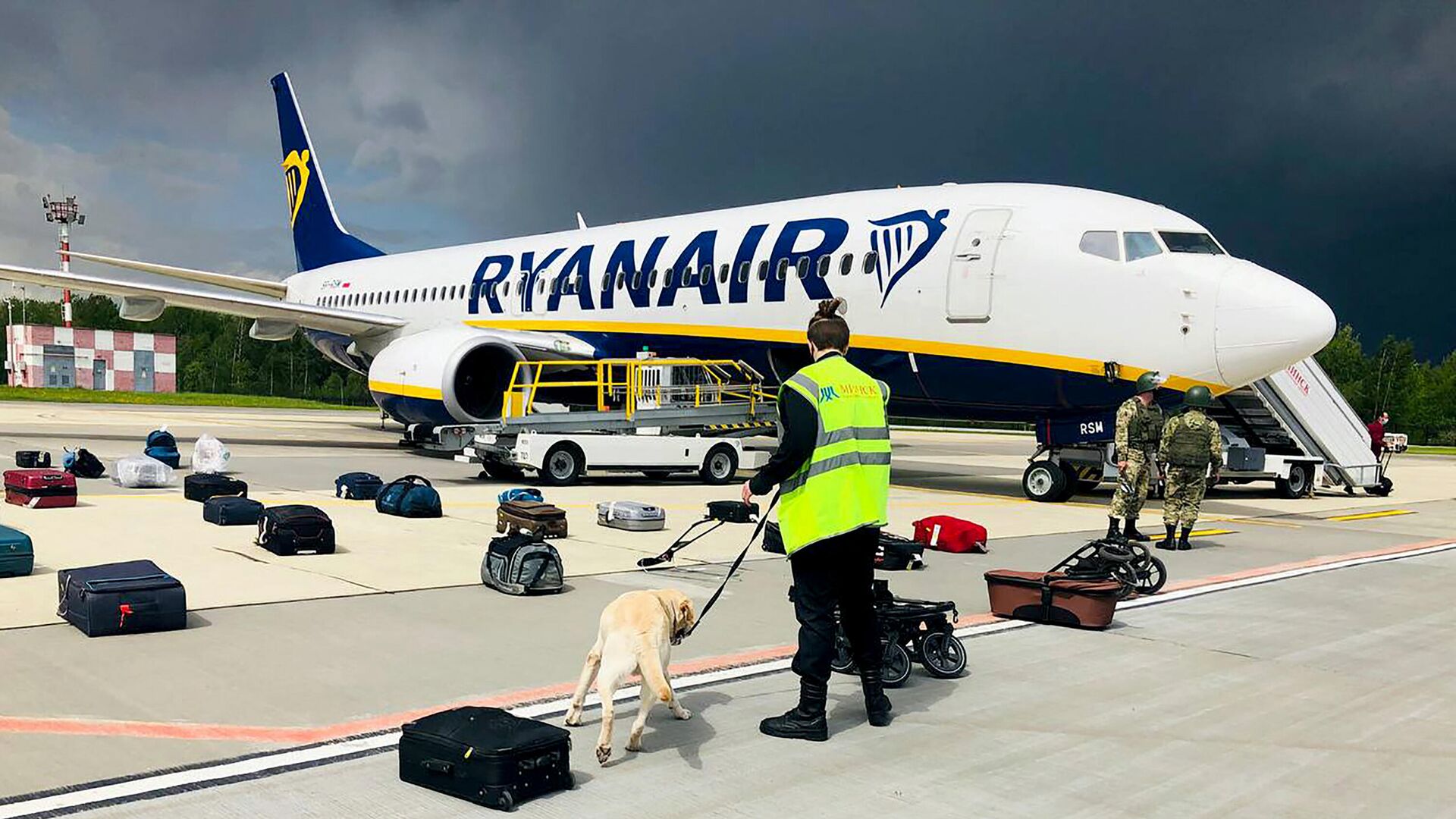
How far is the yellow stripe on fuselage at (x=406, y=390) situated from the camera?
1745cm

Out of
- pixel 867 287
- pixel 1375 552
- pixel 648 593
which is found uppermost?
pixel 867 287

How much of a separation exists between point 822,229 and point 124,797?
13.8 metres

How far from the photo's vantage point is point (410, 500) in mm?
10984

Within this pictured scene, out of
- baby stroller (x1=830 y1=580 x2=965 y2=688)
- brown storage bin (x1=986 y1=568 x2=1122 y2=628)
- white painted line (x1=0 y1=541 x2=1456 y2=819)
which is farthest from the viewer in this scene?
brown storage bin (x1=986 y1=568 x2=1122 y2=628)

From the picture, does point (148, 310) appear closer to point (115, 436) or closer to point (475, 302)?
point (115, 436)

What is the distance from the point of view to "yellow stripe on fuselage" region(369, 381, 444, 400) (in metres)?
17.5

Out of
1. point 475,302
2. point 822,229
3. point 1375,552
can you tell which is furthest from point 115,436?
point 1375,552

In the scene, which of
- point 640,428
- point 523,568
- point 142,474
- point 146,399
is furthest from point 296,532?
point 146,399

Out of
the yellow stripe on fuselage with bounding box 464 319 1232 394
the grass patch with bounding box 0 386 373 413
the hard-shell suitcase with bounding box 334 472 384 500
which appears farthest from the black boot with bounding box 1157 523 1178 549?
the grass patch with bounding box 0 386 373 413

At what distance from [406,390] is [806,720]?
1454 cm

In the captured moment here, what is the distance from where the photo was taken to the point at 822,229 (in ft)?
53.7

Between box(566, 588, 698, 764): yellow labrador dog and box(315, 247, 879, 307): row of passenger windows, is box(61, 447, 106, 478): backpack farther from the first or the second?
box(566, 588, 698, 764): yellow labrador dog

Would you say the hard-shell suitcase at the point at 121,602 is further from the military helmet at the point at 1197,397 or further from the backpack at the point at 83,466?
the military helmet at the point at 1197,397

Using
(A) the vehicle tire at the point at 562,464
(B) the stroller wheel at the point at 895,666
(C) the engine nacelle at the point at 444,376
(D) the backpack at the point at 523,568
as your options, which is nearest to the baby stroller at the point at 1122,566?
(B) the stroller wheel at the point at 895,666
